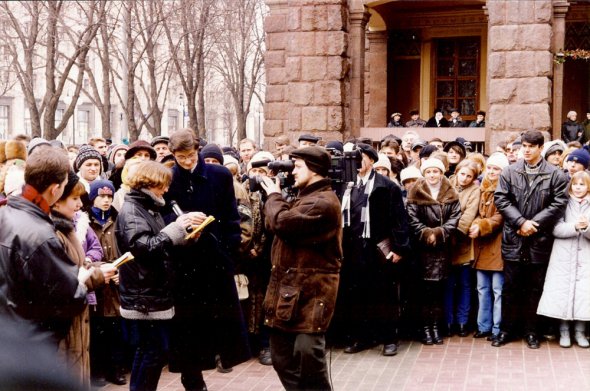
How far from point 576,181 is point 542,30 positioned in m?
5.83

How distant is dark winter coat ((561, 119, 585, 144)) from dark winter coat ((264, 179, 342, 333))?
1256cm

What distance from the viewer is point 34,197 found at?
436 cm

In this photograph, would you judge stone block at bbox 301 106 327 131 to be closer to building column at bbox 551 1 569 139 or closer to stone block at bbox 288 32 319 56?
stone block at bbox 288 32 319 56

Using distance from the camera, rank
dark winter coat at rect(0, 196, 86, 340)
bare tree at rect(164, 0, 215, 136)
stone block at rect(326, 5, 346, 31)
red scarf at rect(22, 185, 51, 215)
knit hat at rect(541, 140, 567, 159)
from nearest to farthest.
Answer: dark winter coat at rect(0, 196, 86, 340)
red scarf at rect(22, 185, 51, 215)
knit hat at rect(541, 140, 567, 159)
stone block at rect(326, 5, 346, 31)
bare tree at rect(164, 0, 215, 136)

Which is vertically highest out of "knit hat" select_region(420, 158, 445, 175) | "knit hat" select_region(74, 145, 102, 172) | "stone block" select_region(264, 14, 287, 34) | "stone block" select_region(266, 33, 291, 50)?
"stone block" select_region(264, 14, 287, 34)

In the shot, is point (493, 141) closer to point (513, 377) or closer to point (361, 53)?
point (361, 53)

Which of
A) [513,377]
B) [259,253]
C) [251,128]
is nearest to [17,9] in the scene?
[259,253]

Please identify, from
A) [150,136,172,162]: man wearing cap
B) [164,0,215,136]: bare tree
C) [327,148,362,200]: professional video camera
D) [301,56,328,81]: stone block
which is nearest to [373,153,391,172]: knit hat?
[327,148,362,200]: professional video camera

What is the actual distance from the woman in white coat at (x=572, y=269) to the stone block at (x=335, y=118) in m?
6.91

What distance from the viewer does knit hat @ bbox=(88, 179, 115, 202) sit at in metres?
7.52

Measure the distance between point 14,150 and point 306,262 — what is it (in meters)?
3.65

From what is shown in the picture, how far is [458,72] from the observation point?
2228cm

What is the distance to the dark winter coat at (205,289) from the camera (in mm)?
6742

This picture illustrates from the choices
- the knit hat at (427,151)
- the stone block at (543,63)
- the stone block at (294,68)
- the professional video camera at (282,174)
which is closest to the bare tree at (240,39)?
the stone block at (294,68)
